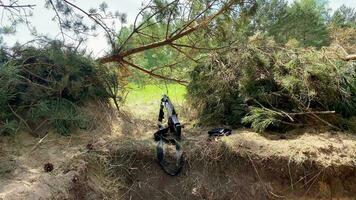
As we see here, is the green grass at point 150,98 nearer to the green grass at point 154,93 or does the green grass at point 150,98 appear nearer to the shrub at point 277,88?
the green grass at point 154,93

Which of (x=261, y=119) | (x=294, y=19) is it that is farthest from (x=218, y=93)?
(x=294, y=19)

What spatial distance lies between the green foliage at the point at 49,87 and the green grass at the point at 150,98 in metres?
0.76

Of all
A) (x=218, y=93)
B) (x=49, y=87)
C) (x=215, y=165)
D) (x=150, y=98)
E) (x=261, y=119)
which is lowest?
(x=215, y=165)

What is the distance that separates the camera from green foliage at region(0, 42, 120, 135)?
14.2 feet

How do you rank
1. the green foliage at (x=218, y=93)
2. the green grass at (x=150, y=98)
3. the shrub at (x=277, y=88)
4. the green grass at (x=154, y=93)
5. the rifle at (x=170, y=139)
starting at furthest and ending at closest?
the green grass at (x=154, y=93) → the green grass at (x=150, y=98) → the green foliage at (x=218, y=93) → the shrub at (x=277, y=88) → the rifle at (x=170, y=139)

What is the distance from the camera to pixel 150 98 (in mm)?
7273

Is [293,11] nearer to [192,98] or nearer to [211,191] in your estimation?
[192,98]

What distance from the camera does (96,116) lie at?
4.99 m

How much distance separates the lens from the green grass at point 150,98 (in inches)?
238

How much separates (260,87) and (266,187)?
50.7 inches

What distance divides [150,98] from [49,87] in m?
2.78

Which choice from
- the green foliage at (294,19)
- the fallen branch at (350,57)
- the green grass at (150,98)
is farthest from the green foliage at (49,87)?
the green foliage at (294,19)

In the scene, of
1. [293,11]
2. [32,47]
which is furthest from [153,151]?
[293,11]

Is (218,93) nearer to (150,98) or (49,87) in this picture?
(49,87)
